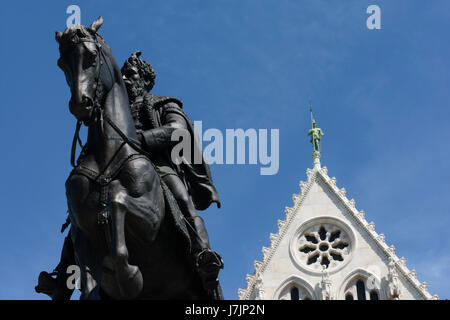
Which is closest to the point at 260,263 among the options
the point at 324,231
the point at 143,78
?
the point at 324,231

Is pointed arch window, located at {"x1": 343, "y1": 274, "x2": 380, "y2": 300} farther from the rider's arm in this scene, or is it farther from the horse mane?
the horse mane

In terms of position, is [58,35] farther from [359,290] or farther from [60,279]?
[359,290]

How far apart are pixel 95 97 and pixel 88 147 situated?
0.36 metres

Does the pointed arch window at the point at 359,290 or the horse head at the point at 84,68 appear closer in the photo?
the horse head at the point at 84,68

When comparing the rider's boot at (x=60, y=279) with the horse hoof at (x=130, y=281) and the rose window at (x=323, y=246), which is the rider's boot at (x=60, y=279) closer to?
the horse hoof at (x=130, y=281)

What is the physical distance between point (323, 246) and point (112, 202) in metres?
26.3

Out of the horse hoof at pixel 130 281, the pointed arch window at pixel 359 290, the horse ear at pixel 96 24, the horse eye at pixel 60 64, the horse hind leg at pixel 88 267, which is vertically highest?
the pointed arch window at pixel 359 290

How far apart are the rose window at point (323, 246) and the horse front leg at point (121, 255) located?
24.9 metres

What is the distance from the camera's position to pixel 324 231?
31.3 metres

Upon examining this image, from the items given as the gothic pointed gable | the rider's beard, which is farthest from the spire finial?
the rider's beard

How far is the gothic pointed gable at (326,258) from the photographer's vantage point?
28.5 m

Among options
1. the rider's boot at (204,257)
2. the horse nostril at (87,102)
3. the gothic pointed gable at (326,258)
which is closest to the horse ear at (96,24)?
the horse nostril at (87,102)

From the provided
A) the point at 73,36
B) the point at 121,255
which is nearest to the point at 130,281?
the point at 121,255
